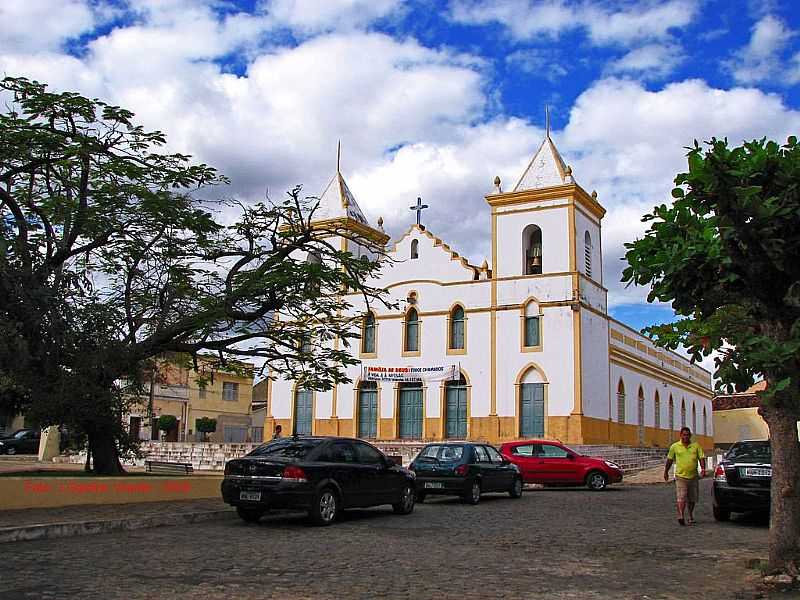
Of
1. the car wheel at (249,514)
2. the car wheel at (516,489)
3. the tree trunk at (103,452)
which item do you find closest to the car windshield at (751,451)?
the car wheel at (516,489)

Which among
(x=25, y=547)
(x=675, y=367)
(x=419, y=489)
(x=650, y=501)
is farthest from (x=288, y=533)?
(x=675, y=367)

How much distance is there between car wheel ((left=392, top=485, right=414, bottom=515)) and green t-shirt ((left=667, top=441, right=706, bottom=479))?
4.74 metres

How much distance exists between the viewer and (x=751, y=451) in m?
14.9

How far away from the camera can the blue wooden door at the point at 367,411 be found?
128ft

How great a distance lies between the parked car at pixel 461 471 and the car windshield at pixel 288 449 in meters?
5.34

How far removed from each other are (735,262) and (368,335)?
3165 centimetres

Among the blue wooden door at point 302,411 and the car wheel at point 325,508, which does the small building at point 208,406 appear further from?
the car wheel at point 325,508

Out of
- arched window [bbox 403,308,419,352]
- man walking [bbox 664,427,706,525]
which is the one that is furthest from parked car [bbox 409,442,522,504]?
arched window [bbox 403,308,419,352]

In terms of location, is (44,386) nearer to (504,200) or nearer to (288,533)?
(288,533)

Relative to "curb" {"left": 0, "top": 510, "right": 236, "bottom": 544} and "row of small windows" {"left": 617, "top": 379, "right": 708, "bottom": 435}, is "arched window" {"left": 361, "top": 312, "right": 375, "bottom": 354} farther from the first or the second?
"curb" {"left": 0, "top": 510, "right": 236, "bottom": 544}

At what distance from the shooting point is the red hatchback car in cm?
2405

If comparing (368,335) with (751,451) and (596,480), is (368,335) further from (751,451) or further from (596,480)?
(751,451)

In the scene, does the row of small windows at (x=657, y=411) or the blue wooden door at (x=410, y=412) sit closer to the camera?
the blue wooden door at (x=410, y=412)

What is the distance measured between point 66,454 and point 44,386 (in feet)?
63.0
